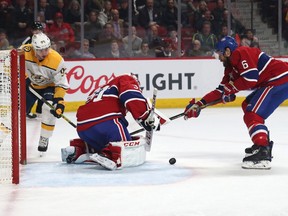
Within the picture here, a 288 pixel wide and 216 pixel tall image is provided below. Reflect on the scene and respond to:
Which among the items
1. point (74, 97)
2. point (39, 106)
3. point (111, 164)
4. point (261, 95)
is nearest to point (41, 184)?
point (111, 164)

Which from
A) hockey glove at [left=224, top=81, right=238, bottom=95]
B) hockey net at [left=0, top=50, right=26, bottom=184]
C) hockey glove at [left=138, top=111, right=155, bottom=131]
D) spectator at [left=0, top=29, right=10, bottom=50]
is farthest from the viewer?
spectator at [left=0, top=29, right=10, bottom=50]

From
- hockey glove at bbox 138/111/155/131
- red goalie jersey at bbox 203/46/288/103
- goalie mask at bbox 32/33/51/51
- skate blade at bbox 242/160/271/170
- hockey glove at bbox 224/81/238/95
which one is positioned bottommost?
skate blade at bbox 242/160/271/170

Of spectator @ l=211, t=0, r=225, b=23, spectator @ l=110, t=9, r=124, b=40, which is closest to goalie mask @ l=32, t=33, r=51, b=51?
spectator @ l=110, t=9, r=124, b=40

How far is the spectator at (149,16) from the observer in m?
9.86

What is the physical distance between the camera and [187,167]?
17.8 feet

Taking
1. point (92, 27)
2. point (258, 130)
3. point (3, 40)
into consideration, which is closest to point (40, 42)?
point (258, 130)

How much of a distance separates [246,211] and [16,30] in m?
5.93

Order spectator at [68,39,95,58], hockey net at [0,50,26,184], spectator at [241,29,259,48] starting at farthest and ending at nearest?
spectator at [241,29,259,48] < spectator at [68,39,95,58] < hockey net at [0,50,26,184]

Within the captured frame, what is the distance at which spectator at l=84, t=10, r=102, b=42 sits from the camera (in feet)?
31.6

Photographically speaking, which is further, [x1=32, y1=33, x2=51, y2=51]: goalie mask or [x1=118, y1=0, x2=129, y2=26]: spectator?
[x1=118, y1=0, x2=129, y2=26]: spectator

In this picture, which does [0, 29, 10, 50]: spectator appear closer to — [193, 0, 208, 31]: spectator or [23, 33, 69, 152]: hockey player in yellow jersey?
[193, 0, 208, 31]: spectator

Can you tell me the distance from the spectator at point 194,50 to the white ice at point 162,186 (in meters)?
3.17

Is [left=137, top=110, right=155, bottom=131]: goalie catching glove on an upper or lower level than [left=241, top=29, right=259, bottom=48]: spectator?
upper

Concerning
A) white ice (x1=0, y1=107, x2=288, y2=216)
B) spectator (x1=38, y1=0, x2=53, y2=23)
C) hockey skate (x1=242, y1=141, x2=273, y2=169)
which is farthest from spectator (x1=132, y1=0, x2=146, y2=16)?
hockey skate (x1=242, y1=141, x2=273, y2=169)
